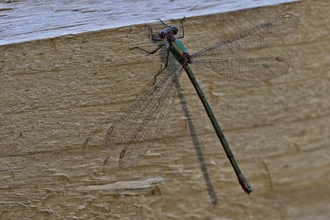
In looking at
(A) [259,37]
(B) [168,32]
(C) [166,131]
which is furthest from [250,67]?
(C) [166,131]

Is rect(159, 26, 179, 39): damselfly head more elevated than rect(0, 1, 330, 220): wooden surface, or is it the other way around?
rect(159, 26, 179, 39): damselfly head

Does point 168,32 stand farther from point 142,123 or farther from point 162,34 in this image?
point 142,123


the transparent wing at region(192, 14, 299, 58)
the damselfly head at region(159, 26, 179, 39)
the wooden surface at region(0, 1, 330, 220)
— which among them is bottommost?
the wooden surface at region(0, 1, 330, 220)

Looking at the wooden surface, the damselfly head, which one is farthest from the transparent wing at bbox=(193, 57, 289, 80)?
the damselfly head

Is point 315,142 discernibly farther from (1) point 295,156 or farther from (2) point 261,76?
(2) point 261,76

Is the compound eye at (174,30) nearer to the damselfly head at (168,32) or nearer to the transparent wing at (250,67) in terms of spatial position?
the damselfly head at (168,32)

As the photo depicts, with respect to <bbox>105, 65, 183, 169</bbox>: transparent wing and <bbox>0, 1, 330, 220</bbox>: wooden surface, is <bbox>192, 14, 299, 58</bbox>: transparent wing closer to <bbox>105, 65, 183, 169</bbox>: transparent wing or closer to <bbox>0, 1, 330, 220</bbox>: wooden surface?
<bbox>0, 1, 330, 220</bbox>: wooden surface

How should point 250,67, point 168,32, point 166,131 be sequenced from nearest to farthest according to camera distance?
point 166,131 < point 168,32 < point 250,67
